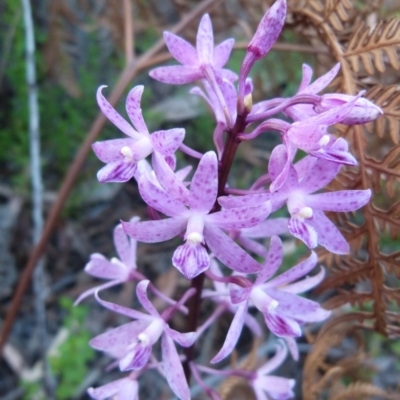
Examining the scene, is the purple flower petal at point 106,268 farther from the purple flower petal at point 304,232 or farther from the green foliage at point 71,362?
the green foliage at point 71,362

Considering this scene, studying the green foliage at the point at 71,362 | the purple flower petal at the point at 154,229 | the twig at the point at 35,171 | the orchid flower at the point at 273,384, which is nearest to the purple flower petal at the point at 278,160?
the purple flower petal at the point at 154,229

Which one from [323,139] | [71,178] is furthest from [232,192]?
[71,178]

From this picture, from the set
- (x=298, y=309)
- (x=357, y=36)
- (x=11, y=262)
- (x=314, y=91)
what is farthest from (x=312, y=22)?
(x=11, y=262)

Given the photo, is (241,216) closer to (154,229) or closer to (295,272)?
(154,229)

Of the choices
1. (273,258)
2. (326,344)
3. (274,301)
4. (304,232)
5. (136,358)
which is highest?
(304,232)

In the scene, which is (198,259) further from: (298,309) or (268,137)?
(268,137)

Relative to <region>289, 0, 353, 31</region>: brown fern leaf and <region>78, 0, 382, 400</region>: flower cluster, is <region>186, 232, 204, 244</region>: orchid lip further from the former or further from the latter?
<region>289, 0, 353, 31</region>: brown fern leaf
